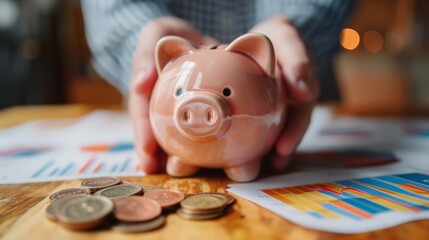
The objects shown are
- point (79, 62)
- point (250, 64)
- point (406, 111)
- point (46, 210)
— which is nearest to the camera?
point (46, 210)

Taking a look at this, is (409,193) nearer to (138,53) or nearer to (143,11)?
(138,53)

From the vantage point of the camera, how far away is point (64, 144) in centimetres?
96

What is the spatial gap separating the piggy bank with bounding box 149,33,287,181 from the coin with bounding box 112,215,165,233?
0.13 m

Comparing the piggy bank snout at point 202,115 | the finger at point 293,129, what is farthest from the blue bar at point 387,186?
the piggy bank snout at point 202,115

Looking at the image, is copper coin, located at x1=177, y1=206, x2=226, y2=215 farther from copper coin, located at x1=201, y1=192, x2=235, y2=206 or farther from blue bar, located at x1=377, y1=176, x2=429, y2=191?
blue bar, located at x1=377, y1=176, x2=429, y2=191

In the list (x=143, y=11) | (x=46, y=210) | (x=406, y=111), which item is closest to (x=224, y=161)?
(x=46, y=210)

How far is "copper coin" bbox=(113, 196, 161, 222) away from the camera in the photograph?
0.44 metres

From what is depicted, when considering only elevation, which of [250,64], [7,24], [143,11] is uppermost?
[7,24]

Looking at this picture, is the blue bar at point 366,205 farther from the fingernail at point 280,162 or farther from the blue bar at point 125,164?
the blue bar at point 125,164

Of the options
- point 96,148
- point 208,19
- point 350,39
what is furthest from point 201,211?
point 350,39

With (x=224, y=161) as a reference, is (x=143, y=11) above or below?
above

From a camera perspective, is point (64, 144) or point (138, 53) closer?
point (138, 53)

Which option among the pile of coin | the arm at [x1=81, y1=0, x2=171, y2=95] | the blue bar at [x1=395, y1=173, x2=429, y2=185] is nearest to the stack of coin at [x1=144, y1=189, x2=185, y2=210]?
the pile of coin

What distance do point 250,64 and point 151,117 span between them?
152mm
